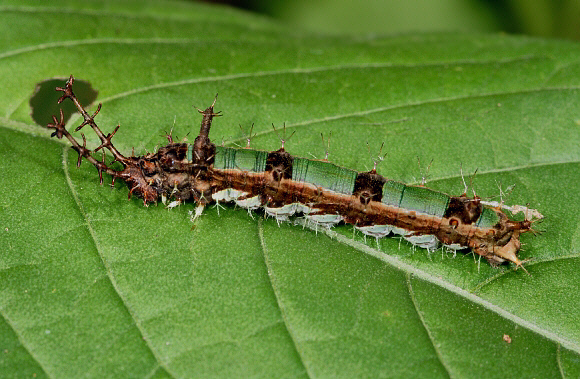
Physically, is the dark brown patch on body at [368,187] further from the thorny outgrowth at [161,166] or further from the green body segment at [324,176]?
the thorny outgrowth at [161,166]

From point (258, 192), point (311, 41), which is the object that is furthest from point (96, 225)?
point (311, 41)

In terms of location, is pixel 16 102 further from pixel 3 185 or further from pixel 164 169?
pixel 164 169

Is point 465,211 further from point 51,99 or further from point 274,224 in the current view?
point 51,99

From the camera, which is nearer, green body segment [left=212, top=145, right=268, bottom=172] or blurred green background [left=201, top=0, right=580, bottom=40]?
green body segment [left=212, top=145, right=268, bottom=172]

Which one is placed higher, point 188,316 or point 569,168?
point 569,168

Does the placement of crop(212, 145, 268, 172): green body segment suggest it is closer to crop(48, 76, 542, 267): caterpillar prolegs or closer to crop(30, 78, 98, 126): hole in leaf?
crop(48, 76, 542, 267): caterpillar prolegs

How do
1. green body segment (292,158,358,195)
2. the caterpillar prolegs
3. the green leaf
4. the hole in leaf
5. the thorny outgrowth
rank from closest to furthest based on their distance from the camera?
the green leaf → the thorny outgrowth → the caterpillar prolegs → green body segment (292,158,358,195) → the hole in leaf

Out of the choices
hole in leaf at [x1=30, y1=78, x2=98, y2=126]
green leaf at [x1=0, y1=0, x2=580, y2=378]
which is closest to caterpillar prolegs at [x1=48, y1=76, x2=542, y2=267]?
green leaf at [x1=0, y1=0, x2=580, y2=378]

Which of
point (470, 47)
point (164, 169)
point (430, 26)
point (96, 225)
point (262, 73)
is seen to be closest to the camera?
point (96, 225)
